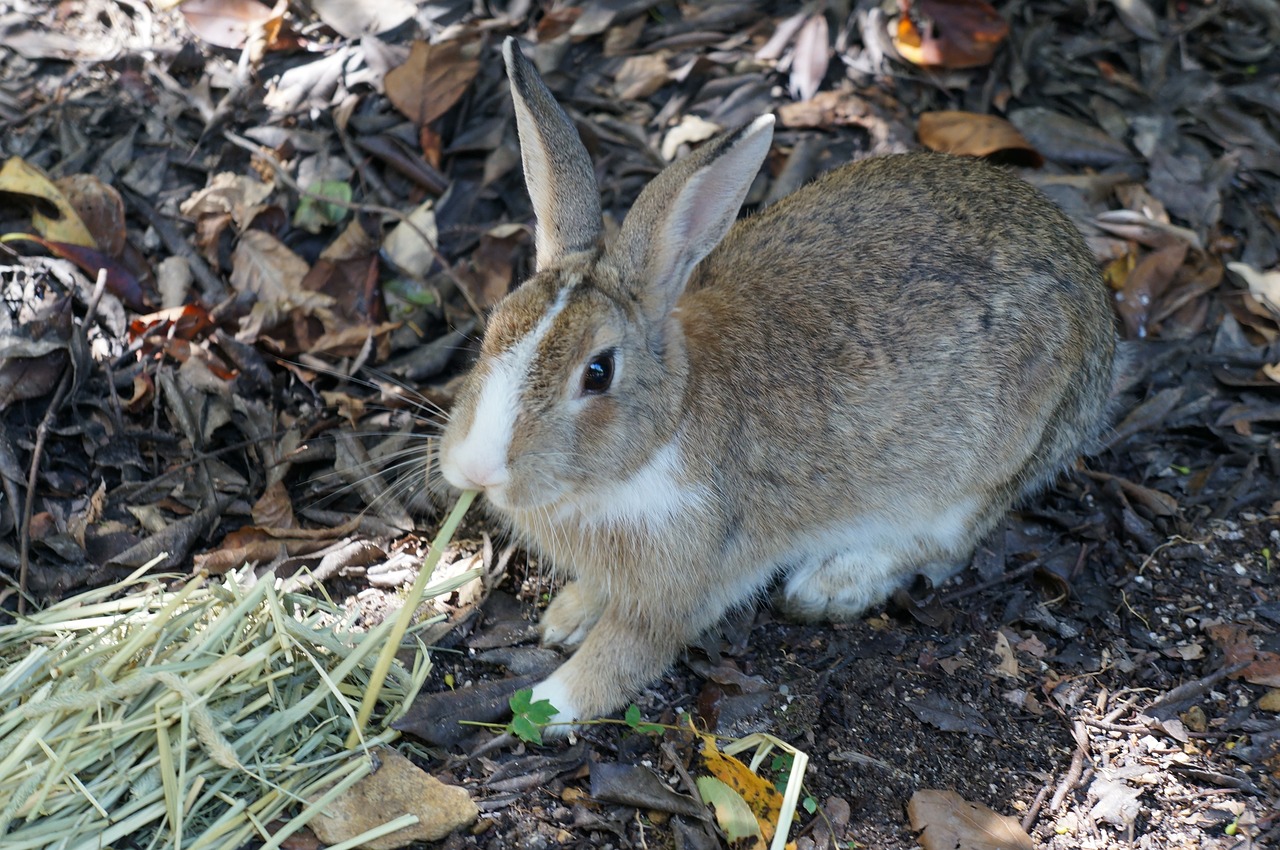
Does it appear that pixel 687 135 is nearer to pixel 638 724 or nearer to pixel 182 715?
pixel 638 724

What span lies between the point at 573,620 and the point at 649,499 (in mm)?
722

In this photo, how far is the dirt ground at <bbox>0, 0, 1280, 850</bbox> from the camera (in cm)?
402

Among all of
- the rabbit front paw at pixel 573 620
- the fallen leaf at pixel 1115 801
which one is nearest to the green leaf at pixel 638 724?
the rabbit front paw at pixel 573 620

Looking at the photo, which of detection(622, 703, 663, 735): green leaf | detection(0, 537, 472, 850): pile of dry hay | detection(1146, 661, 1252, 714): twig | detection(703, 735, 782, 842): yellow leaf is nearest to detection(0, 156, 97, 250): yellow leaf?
detection(0, 537, 472, 850): pile of dry hay

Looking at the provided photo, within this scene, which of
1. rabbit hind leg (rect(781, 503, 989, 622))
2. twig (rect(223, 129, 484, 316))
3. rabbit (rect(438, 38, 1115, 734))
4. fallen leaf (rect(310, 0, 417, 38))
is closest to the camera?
rabbit (rect(438, 38, 1115, 734))

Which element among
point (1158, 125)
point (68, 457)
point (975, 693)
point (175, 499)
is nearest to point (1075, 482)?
point (975, 693)

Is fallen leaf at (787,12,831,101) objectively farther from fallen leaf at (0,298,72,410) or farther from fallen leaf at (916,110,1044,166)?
fallen leaf at (0,298,72,410)

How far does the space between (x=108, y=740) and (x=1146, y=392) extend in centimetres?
463

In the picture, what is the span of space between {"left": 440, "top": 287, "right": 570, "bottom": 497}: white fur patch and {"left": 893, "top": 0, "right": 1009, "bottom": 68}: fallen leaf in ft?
12.0

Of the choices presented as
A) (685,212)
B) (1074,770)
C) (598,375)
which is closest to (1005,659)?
(1074,770)

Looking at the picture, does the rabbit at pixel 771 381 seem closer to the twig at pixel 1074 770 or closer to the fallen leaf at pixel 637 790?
the fallen leaf at pixel 637 790

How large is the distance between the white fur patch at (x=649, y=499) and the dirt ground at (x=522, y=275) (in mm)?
662

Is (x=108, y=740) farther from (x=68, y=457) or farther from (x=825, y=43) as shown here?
(x=825, y=43)

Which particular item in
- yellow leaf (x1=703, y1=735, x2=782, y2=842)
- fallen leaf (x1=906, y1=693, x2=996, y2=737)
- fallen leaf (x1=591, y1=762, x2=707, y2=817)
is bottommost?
fallen leaf (x1=906, y1=693, x2=996, y2=737)
